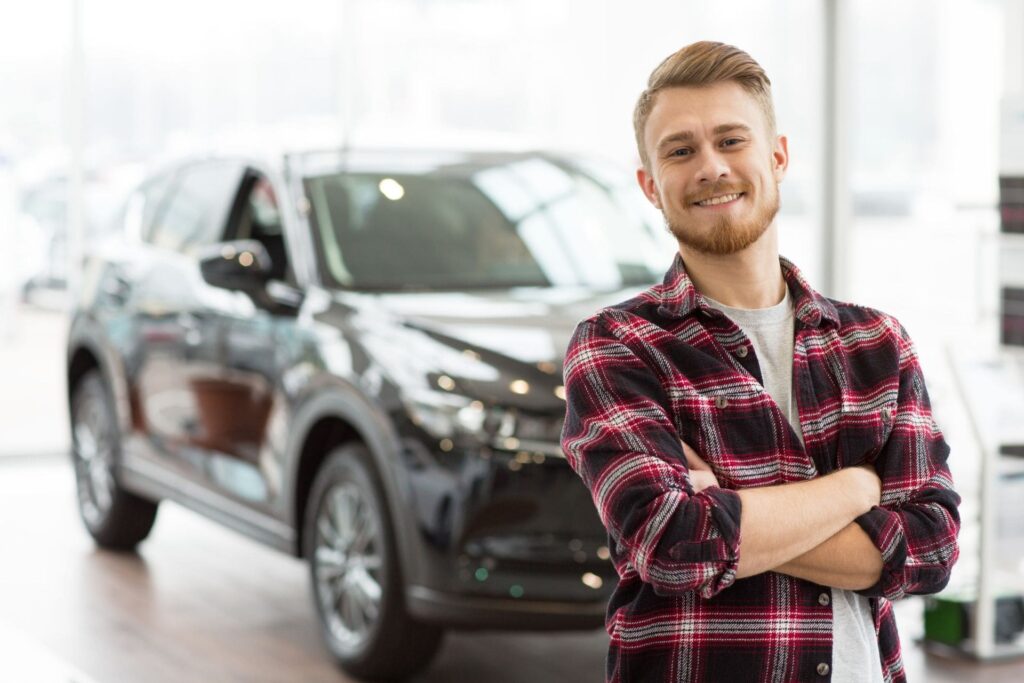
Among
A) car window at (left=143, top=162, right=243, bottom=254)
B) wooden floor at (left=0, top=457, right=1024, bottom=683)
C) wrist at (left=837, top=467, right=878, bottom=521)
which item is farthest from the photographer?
car window at (left=143, top=162, right=243, bottom=254)

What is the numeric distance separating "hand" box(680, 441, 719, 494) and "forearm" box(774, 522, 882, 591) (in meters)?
0.13

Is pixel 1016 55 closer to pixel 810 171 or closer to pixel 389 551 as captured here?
pixel 810 171

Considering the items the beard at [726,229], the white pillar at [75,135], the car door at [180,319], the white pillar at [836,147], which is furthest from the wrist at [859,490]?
the white pillar at [836,147]

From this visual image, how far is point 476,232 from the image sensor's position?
17.3 feet

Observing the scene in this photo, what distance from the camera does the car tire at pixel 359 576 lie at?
4516mm

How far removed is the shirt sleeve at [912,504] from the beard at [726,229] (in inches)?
10.6

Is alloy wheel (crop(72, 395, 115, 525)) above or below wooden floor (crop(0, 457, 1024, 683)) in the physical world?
above

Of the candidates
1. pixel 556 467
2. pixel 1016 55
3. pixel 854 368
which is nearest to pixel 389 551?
pixel 556 467

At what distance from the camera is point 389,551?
176 inches

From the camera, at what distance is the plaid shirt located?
198 cm

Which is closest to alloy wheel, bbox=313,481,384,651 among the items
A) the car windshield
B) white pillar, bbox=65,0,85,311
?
Result: the car windshield

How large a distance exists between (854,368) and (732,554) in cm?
32

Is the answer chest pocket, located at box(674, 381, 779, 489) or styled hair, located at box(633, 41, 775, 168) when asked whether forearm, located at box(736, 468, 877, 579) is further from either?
styled hair, located at box(633, 41, 775, 168)

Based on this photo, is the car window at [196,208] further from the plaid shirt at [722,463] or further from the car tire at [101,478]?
the plaid shirt at [722,463]
